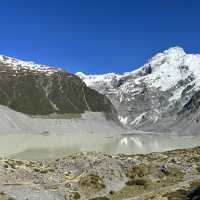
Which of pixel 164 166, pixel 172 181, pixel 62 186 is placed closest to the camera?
pixel 62 186

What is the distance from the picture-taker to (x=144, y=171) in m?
42.3

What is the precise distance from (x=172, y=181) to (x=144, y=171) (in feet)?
8.09

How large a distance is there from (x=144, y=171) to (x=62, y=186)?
7.93 meters

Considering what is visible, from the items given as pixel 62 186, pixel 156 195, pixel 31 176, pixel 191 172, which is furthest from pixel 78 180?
pixel 191 172

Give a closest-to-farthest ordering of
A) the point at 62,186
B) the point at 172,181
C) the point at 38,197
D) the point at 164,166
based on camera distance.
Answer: the point at 38,197 → the point at 62,186 → the point at 172,181 → the point at 164,166

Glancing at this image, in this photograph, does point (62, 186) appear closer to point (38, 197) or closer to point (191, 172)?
point (38, 197)

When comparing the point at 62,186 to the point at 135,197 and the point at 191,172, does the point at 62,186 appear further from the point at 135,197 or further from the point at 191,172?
the point at 191,172

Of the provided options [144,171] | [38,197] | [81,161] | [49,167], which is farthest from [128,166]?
[38,197]

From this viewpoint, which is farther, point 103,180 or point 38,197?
point 103,180

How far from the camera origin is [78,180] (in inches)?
1522

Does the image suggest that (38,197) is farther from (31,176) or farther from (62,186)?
(31,176)

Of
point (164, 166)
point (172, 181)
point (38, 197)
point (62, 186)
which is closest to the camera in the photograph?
point (38, 197)

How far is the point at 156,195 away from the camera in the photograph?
33656mm

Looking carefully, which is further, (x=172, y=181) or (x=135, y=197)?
(x=172, y=181)
